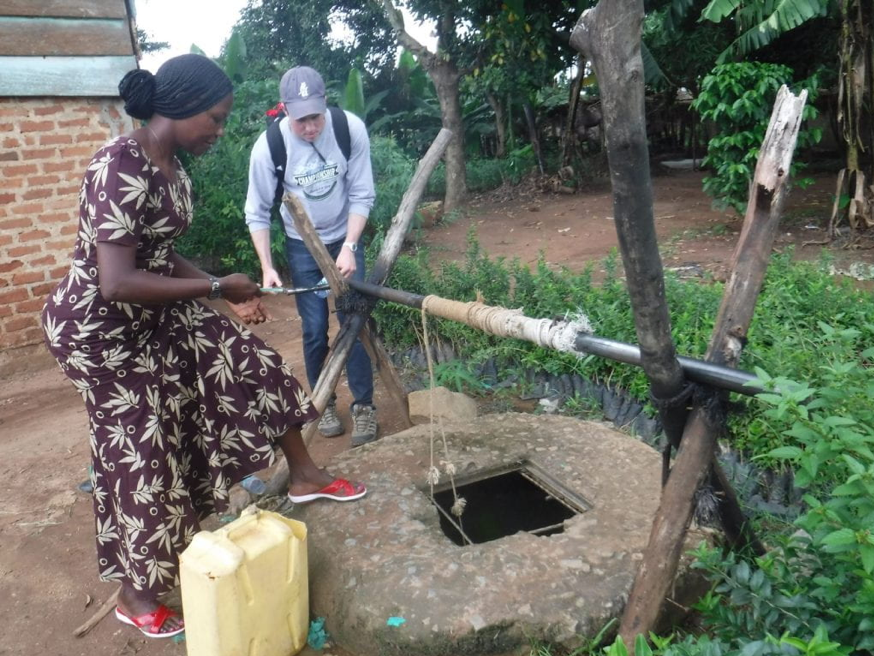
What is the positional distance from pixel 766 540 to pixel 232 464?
6.08 ft

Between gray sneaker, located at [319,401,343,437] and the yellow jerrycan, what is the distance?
1764mm

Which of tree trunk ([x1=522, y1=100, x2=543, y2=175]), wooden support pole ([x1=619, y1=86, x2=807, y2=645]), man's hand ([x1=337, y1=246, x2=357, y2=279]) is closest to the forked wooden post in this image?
man's hand ([x1=337, y1=246, x2=357, y2=279])

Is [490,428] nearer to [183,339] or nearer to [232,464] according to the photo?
[232,464]

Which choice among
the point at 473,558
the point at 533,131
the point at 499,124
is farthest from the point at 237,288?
the point at 499,124

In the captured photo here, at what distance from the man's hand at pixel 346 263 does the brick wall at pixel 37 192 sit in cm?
319

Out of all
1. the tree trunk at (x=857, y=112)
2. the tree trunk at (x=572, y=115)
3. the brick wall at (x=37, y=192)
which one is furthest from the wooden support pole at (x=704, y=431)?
the tree trunk at (x=572, y=115)

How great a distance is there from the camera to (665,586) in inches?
75.6

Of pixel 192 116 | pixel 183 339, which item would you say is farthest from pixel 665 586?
pixel 192 116

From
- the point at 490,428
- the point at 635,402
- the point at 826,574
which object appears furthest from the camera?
the point at 635,402

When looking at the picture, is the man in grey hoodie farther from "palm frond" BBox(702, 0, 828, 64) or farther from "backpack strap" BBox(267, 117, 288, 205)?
"palm frond" BBox(702, 0, 828, 64)

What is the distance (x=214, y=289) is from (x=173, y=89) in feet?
1.97

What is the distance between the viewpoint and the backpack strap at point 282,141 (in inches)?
132

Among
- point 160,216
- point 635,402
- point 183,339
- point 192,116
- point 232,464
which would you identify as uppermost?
point 192,116

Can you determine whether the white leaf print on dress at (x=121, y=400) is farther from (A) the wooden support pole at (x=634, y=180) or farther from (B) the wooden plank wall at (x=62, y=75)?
(B) the wooden plank wall at (x=62, y=75)
